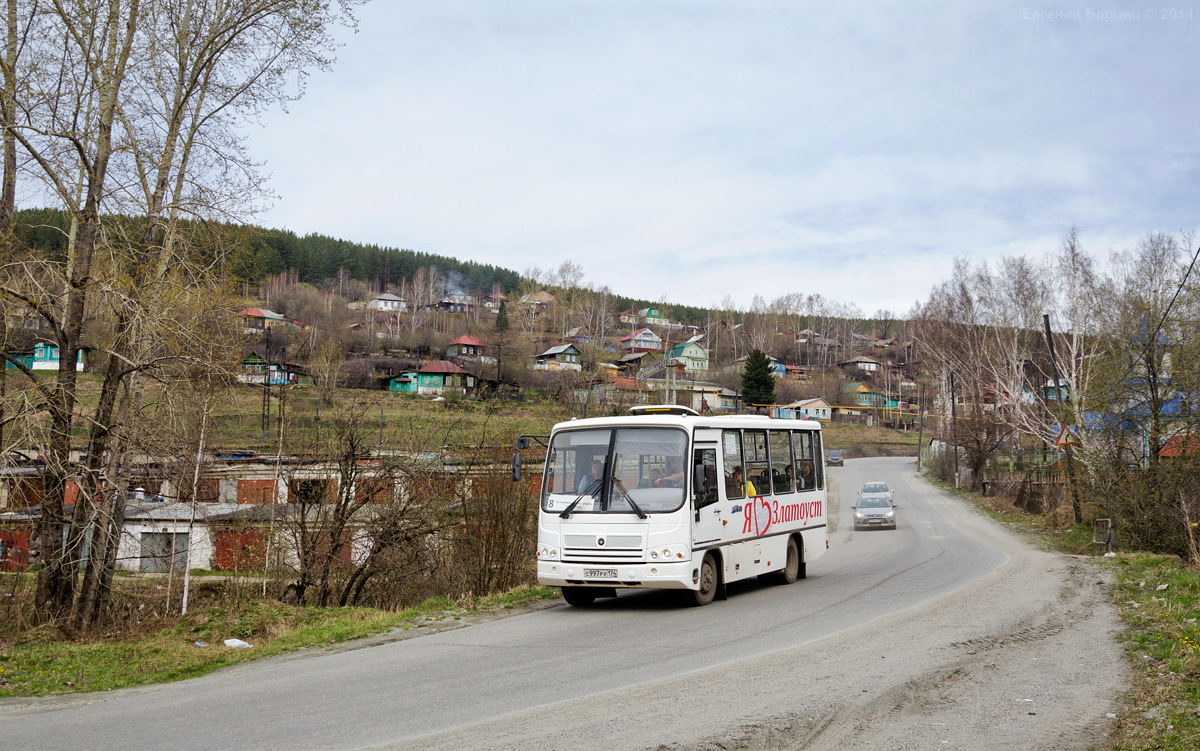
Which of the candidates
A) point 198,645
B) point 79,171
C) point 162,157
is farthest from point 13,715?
point 162,157

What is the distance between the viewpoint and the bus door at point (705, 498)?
40.5ft

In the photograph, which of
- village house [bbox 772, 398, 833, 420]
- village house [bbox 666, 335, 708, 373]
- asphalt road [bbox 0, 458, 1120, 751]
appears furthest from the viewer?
village house [bbox 666, 335, 708, 373]

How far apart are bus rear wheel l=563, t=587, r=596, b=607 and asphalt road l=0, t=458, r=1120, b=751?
1.27ft

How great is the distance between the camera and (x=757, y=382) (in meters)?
84.4

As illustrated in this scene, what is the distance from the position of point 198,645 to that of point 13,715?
367 centimetres

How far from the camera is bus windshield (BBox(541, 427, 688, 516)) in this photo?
40.6ft

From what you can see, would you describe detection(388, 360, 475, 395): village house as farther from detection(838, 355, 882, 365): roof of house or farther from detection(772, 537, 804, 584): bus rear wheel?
detection(838, 355, 882, 365): roof of house

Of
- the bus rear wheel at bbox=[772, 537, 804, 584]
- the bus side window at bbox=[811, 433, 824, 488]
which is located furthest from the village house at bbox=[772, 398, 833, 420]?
the bus rear wheel at bbox=[772, 537, 804, 584]

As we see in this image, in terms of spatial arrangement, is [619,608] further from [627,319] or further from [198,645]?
[627,319]

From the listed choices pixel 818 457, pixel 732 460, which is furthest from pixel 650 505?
pixel 818 457

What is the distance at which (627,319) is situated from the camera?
546 feet

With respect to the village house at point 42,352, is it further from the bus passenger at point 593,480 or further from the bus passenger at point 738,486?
the bus passenger at point 738,486

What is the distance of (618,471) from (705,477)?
1.27 metres

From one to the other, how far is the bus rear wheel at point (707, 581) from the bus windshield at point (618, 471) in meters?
1.35
